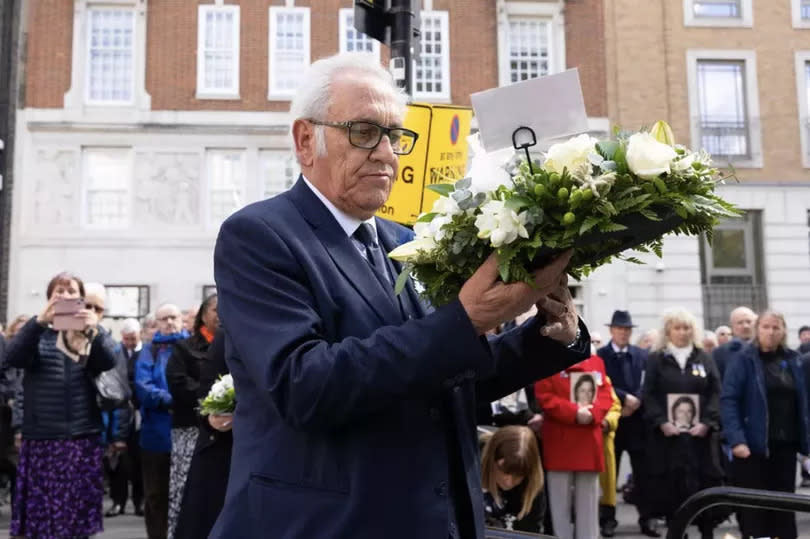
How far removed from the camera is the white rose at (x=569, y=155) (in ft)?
6.07

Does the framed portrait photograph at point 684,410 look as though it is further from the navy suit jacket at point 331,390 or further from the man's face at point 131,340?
the navy suit jacket at point 331,390

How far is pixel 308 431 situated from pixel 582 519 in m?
6.29

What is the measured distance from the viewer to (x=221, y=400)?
16.1 ft

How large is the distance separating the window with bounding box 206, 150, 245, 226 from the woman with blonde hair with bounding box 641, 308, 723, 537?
14916 millimetres

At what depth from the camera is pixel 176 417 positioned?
6711 millimetres

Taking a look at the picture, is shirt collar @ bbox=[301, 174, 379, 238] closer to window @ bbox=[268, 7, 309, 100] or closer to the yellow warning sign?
the yellow warning sign

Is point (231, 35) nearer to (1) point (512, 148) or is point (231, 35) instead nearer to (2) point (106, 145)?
(2) point (106, 145)

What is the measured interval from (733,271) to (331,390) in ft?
72.0

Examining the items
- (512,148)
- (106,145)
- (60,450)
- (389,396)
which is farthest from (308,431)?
(106,145)

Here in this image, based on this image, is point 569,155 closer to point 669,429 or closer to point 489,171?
point 489,171

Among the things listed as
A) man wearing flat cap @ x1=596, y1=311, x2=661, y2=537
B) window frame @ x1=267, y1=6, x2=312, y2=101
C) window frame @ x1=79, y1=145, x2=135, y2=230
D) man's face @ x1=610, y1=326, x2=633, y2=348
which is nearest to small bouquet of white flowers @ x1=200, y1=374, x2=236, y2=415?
man wearing flat cap @ x1=596, y1=311, x2=661, y2=537

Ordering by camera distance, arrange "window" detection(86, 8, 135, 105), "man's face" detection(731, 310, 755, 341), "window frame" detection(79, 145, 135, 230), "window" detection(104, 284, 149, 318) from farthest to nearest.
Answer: "window" detection(86, 8, 135, 105) < "window frame" detection(79, 145, 135, 230) < "window" detection(104, 284, 149, 318) < "man's face" detection(731, 310, 755, 341)

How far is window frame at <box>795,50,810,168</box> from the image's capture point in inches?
869

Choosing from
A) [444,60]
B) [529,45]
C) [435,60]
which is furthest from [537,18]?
[435,60]
